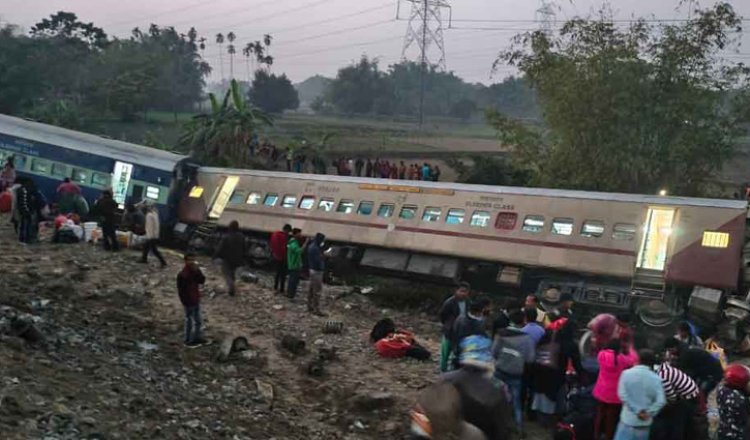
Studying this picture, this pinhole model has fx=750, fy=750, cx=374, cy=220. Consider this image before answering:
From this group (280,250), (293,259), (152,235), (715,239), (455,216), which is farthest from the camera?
(455,216)

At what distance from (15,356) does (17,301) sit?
3.08 m

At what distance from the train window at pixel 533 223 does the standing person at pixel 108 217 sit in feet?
32.0

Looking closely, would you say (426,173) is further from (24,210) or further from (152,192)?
(24,210)

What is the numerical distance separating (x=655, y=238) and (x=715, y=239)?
125 centimetres

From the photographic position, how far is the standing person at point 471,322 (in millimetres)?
9266

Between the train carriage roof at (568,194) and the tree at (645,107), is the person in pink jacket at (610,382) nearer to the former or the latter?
the train carriage roof at (568,194)

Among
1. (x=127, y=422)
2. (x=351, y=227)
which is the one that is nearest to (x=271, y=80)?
(x=351, y=227)

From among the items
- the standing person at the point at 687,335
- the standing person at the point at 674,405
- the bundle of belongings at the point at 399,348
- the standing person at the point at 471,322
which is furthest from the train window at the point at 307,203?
the standing person at the point at 674,405

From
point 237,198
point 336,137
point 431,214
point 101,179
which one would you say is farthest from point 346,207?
point 336,137

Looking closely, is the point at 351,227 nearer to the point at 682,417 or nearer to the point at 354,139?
the point at 682,417

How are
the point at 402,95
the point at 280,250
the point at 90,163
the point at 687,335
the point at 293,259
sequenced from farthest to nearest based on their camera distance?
the point at 402,95 → the point at 90,163 → the point at 280,250 → the point at 293,259 → the point at 687,335

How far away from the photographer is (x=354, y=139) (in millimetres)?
51656

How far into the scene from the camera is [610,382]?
321 inches

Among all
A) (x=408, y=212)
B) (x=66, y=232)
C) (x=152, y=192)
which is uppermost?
(x=408, y=212)
